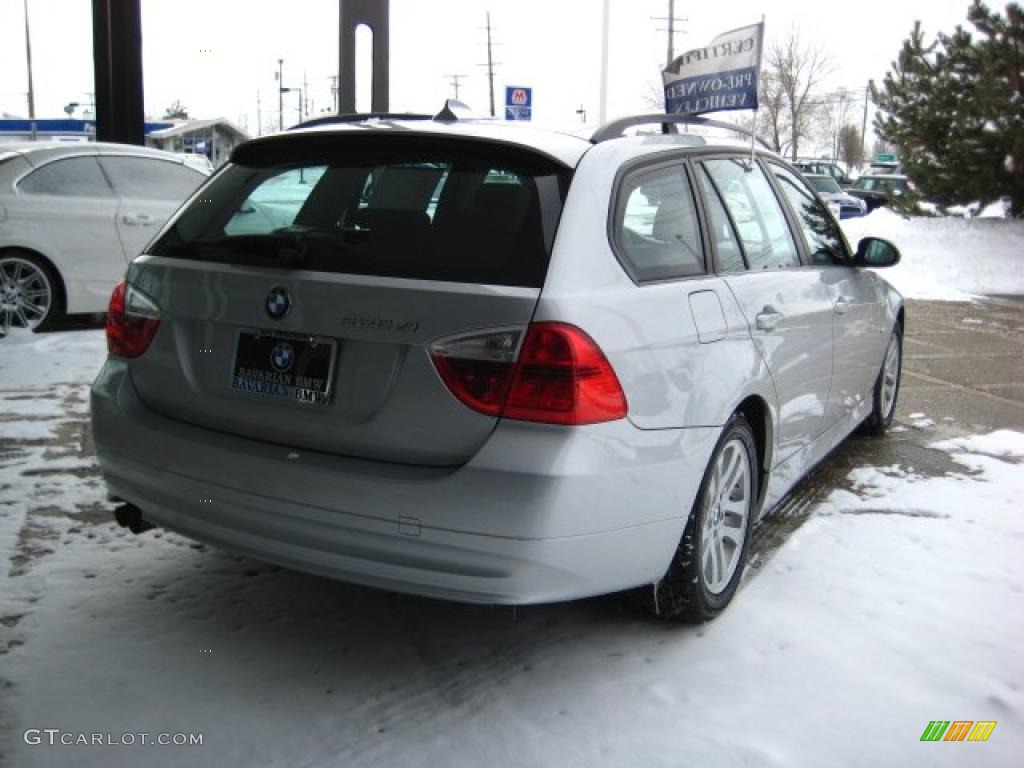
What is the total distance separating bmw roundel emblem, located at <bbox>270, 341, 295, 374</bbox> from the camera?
2.78 meters

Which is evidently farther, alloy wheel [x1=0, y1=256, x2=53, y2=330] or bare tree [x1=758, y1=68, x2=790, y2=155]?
bare tree [x1=758, y1=68, x2=790, y2=155]

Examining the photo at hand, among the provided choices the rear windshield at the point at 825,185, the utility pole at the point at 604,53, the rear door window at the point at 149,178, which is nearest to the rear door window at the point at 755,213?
the rear door window at the point at 149,178

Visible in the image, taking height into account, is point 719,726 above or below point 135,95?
below

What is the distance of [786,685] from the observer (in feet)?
9.52

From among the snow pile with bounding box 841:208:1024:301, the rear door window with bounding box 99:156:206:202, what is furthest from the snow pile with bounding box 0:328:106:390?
the snow pile with bounding box 841:208:1024:301

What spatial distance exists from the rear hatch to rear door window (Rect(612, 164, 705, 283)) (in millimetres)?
258

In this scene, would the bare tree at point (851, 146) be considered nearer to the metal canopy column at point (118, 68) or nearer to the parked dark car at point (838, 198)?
the parked dark car at point (838, 198)

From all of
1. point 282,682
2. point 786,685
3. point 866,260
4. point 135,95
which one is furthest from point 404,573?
point 135,95

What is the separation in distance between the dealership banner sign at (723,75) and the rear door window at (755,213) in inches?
25.5

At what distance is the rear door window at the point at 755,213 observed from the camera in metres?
3.68

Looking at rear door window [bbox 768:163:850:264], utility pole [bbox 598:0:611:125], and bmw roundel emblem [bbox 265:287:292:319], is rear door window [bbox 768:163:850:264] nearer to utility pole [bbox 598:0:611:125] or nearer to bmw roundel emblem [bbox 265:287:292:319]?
bmw roundel emblem [bbox 265:287:292:319]

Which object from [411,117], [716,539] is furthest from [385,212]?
[716,539]

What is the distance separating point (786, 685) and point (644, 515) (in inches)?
26.0

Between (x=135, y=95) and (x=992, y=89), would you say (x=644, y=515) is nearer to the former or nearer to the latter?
(x=135, y=95)
